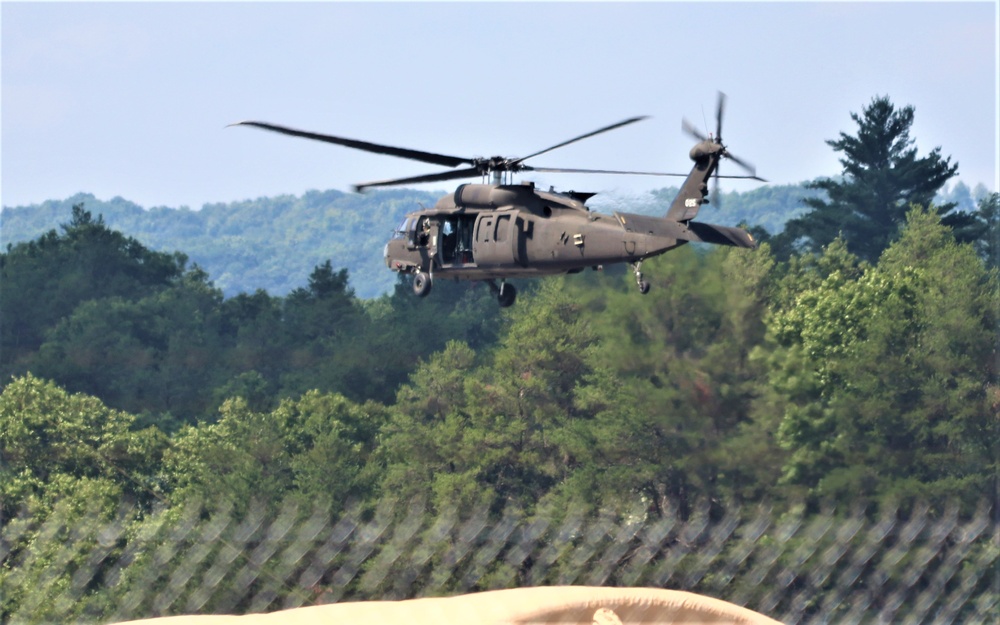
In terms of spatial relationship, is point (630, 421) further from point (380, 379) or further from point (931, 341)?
point (380, 379)

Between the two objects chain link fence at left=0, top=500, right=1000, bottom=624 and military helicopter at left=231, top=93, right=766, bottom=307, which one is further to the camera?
chain link fence at left=0, top=500, right=1000, bottom=624

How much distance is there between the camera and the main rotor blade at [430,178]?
2883cm

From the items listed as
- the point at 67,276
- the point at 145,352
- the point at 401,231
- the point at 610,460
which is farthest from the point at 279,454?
Answer: the point at 67,276

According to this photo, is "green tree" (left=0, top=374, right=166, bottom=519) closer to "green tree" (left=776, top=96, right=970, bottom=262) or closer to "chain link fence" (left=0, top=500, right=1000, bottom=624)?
"chain link fence" (left=0, top=500, right=1000, bottom=624)

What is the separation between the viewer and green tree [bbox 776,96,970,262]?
100000mm

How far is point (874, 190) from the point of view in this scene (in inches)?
4028

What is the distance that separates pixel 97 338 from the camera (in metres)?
101

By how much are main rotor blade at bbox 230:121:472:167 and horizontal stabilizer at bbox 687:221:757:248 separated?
4428 mm

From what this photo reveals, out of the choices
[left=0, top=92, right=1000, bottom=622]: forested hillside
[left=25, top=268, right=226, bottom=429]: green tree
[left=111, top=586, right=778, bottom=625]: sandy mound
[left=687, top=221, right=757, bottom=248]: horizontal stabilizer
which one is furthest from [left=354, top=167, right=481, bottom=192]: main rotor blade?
[left=25, top=268, right=226, bottom=429]: green tree

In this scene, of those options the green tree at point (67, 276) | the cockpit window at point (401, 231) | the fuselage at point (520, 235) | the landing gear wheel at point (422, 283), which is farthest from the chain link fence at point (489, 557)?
the green tree at point (67, 276)

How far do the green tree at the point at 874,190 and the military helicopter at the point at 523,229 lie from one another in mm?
67970

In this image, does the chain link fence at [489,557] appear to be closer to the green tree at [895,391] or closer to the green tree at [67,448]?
the green tree at [895,391]

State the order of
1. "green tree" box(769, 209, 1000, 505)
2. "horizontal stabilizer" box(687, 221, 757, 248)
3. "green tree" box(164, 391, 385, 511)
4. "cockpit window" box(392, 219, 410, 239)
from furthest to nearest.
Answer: "green tree" box(164, 391, 385, 511), "green tree" box(769, 209, 1000, 505), "cockpit window" box(392, 219, 410, 239), "horizontal stabilizer" box(687, 221, 757, 248)

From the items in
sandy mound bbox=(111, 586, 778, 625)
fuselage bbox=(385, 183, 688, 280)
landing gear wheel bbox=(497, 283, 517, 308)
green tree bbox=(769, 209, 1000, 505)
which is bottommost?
green tree bbox=(769, 209, 1000, 505)
